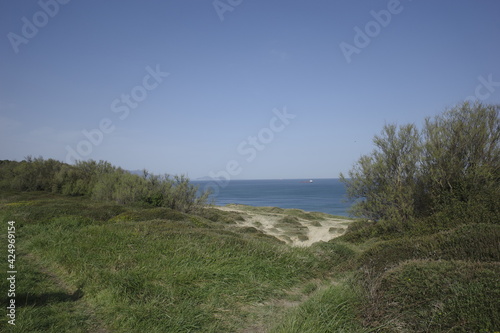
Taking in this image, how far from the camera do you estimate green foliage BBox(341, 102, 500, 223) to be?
1719 centimetres

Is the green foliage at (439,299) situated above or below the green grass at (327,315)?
above

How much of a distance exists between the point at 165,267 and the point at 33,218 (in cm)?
1382

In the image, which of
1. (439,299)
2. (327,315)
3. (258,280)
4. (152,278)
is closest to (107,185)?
(152,278)

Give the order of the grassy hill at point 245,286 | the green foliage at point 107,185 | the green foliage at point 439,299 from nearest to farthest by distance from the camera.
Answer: the green foliage at point 439,299
the grassy hill at point 245,286
the green foliage at point 107,185

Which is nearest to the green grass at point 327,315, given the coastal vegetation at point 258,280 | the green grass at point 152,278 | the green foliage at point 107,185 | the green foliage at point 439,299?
the coastal vegetation at point 258,280

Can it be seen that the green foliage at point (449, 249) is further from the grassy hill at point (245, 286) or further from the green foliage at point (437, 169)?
the green foliage at point (437, 169)

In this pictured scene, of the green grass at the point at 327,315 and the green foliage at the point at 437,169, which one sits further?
the green foliage at the point at 437,169

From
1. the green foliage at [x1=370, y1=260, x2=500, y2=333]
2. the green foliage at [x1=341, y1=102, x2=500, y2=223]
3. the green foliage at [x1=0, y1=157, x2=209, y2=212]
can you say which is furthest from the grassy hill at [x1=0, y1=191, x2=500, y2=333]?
the green foliage at [x1=0, y1=157, x2=209, y2=212]

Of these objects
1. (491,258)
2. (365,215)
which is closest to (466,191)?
(365,215)

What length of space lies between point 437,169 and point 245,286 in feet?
55.0

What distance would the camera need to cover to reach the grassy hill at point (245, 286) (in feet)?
15.3

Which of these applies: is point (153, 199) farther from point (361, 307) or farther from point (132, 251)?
point (361, 307)

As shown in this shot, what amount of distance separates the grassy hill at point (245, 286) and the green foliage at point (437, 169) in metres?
9.85

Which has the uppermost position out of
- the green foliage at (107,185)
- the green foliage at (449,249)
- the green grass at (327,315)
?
the green foliage at (107,185)
